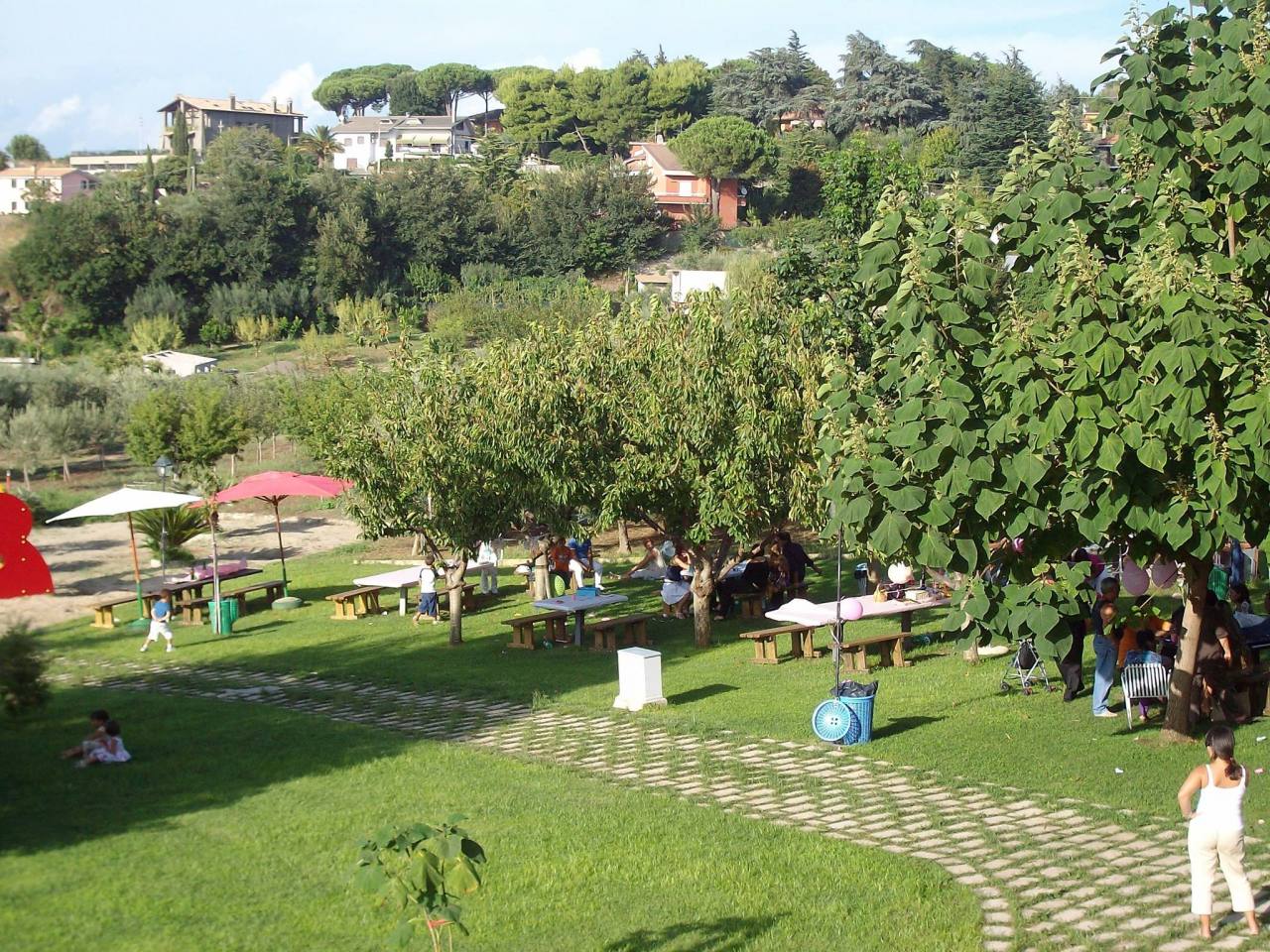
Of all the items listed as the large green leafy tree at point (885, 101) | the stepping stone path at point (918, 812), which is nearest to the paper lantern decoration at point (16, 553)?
the stepping stone path at point (918, 812)

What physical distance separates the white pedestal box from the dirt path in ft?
42.6

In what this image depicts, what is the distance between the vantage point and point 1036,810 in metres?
11.0

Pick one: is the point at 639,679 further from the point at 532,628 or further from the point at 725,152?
the point at 725,152

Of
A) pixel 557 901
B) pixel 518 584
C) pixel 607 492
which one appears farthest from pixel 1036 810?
pixel 518 584

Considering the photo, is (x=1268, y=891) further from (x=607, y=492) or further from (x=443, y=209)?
(x=443, y=209)

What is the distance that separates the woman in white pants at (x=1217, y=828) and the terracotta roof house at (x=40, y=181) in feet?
389

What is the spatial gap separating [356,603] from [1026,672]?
12650 mm

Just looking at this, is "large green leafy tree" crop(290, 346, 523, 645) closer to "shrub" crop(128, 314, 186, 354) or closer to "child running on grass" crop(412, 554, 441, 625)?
"child running on grass" crop(412, 554, 441, 625)

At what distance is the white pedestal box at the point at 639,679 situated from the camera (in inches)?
612

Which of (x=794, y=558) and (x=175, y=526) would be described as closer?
(x=794, y=558)

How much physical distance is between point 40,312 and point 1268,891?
Result: 77635 mm

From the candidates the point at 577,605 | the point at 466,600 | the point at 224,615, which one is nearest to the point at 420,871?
the point at 577,605

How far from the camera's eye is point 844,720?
13.3m

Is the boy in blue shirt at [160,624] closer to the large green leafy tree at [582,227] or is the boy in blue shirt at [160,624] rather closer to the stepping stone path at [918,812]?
the stepping stone path at [918,812]
